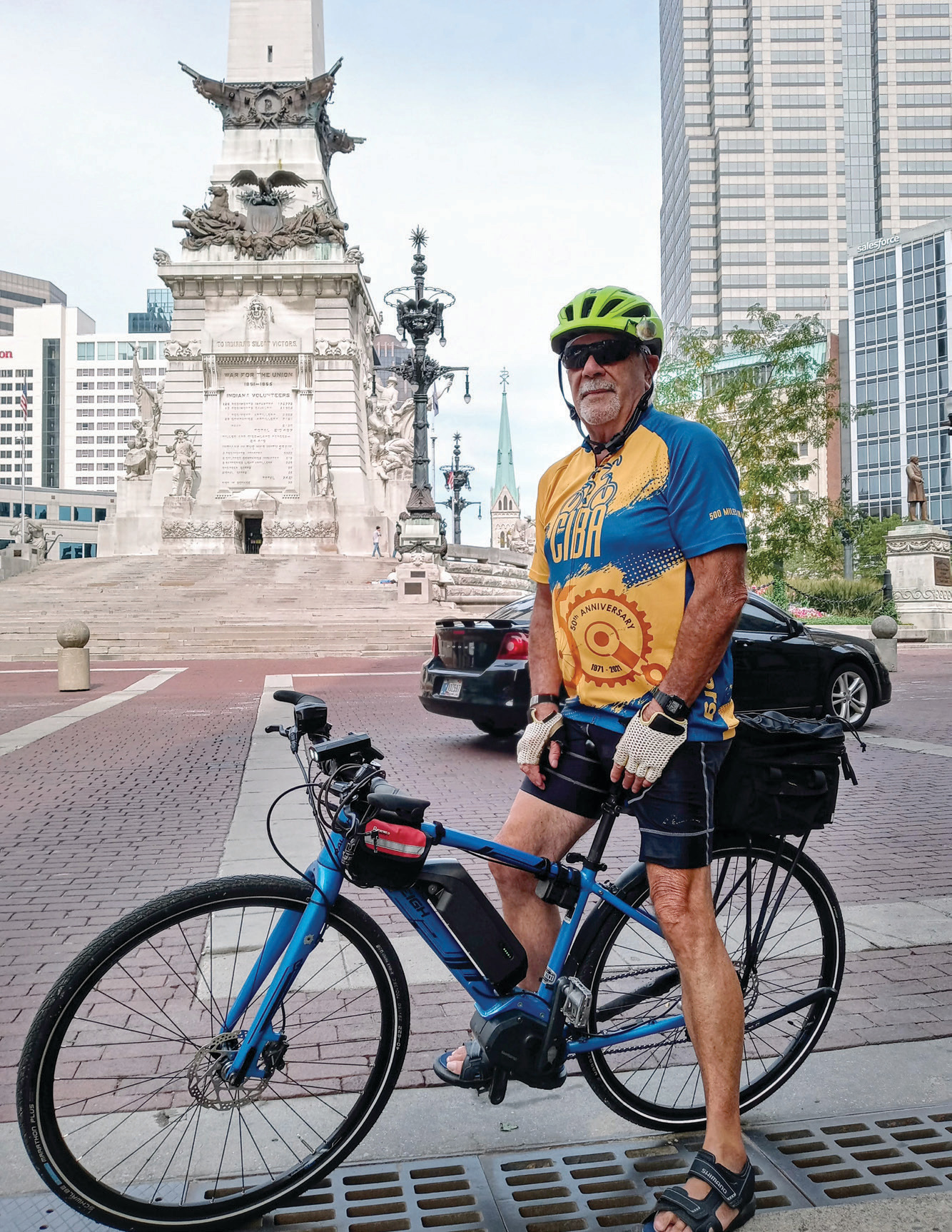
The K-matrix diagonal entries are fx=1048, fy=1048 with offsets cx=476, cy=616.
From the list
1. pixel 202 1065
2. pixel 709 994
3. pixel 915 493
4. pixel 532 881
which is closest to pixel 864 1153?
Result: pixel 709 994

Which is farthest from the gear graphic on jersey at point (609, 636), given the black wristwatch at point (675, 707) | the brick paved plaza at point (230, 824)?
the brick paved plaza at point (230, 824)

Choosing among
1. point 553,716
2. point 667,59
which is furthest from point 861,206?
point 553,716

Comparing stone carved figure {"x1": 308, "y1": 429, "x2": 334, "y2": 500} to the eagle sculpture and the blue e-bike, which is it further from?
the blue e-bike

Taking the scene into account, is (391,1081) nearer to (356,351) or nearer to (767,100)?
(356,351)

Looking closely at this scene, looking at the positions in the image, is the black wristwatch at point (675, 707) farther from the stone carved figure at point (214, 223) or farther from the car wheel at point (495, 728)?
the stone carved figure at point (214, 223)

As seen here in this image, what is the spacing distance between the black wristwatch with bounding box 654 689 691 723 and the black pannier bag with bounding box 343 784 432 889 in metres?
0.62

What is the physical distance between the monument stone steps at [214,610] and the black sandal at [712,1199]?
21.4 meters

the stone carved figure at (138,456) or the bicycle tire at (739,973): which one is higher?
the stone carved figure at (138,456)

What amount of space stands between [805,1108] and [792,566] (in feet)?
118

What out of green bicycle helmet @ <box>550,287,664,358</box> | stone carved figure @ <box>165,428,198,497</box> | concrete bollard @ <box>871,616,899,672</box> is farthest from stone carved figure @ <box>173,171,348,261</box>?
green bicycle helmet @ <box>550,287,664,358</box>

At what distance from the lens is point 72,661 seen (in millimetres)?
15422

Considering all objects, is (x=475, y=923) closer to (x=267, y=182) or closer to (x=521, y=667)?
(x=521, y=667)

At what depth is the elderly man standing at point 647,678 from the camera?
2533 millimetres

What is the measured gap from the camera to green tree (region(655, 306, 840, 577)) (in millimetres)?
31094
